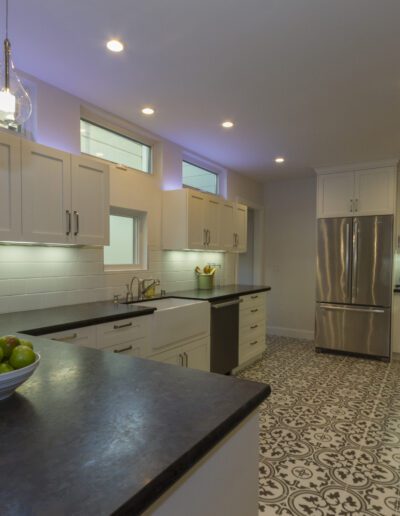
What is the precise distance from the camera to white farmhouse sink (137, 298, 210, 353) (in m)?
2.79

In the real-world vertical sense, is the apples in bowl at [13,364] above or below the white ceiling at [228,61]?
below

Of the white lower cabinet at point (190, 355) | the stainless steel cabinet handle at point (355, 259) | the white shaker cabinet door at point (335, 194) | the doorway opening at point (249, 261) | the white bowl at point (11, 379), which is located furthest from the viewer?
the doorway opening at point (249, 261)

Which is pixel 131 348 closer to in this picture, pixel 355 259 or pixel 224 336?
pixel 224 336

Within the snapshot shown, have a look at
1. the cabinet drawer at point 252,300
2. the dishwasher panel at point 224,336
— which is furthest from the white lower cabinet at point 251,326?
the dishwasher panel at point 224,336

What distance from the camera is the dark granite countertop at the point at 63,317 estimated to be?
2000 millimetres

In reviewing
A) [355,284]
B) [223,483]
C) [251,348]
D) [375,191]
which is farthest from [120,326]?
[375,191]

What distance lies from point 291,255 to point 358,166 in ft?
5.64

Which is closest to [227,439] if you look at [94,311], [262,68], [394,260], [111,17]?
[94,311]

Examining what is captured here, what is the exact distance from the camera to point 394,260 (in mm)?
4730

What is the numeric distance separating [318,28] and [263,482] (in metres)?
2.63

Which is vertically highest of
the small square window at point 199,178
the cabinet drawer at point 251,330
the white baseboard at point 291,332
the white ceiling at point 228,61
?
the white ceiling at point 228,61

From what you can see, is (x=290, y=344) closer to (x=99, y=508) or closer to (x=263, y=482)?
(x=263, y=482)

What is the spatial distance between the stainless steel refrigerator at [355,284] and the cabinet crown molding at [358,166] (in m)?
0.67

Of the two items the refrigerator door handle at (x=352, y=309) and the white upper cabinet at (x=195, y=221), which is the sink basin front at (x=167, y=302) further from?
the refrigerator door handle at (x=352, y=309)
